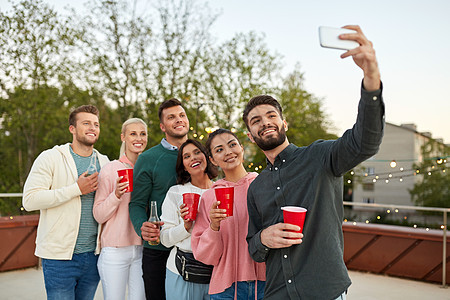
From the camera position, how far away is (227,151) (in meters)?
2.10

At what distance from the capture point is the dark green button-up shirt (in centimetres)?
145

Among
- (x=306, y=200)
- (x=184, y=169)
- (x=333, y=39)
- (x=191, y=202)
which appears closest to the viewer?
(x=333, y=39)

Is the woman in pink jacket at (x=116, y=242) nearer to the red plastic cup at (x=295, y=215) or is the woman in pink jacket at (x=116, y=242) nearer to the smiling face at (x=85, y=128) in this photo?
the smiling face at (x=85, y=128)

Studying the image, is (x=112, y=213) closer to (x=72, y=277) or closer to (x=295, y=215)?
(x=72, y=277)

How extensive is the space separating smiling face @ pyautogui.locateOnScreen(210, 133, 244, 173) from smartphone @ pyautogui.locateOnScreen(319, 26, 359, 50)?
3.42 feet

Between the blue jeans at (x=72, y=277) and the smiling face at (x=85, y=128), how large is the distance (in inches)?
32.2

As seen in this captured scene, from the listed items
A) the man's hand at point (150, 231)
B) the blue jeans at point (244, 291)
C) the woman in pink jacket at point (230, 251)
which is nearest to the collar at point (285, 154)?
the woman in pink jacket at point (230, 251)

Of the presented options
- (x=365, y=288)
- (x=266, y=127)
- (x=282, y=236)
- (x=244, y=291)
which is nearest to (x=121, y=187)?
(x=244, y=291)

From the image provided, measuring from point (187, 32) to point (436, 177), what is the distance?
26513mm

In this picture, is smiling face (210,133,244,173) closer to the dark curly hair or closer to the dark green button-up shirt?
the dark curly hair

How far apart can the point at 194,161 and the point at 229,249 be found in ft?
2.20

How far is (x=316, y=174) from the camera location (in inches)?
59.0

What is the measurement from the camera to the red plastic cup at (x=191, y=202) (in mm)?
1998

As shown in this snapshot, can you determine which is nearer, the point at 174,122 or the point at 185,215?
the point at 185,215
